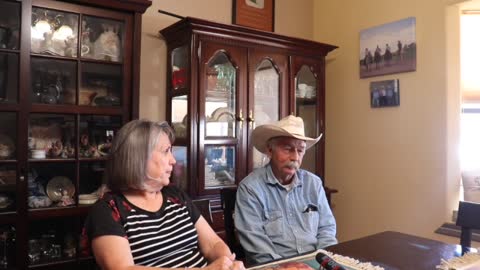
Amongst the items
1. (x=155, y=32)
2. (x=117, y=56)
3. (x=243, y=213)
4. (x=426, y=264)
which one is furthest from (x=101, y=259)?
(x=155, y=32)

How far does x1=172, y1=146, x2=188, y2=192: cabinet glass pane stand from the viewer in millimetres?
2490

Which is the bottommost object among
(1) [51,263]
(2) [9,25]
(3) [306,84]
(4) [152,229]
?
(1) [51,263]

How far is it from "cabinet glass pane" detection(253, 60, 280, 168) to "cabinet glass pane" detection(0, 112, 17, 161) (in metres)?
1.48

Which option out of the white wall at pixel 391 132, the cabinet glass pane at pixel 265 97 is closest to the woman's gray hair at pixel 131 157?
the cabinet glass pane at pixel 265 97

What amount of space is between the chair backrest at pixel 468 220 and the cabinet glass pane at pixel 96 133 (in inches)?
71.5

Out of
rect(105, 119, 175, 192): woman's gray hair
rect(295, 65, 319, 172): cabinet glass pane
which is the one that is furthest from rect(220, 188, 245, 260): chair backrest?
rect(295, 65, 319, 172): cabinet glass pane

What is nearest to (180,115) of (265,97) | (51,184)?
(265,97)

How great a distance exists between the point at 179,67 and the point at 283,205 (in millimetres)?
1305

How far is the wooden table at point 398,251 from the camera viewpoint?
136cm

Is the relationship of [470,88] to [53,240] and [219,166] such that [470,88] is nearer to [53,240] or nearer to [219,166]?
[219,166]

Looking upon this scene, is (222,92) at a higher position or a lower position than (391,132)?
higher

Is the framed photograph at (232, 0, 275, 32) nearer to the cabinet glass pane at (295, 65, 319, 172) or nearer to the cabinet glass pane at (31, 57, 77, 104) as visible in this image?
the cabinet glass pane at (295, 65, 319, 172)

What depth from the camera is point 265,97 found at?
286 centimetres

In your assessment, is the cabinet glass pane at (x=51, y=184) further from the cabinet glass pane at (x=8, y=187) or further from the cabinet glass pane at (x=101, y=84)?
the cabinet glass pane at (x=101, y=84)
